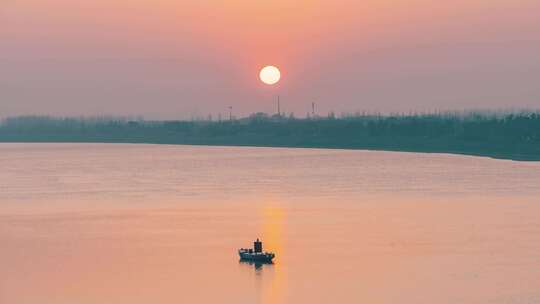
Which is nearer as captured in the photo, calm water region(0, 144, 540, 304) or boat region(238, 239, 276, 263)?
calm water region(0, 144, 540, 304)

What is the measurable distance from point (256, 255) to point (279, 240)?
5366mm

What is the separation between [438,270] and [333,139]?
414 ft

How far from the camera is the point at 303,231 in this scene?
4238 centimetres

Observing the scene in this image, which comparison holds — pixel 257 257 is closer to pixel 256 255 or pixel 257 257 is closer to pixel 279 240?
pixel 256 255

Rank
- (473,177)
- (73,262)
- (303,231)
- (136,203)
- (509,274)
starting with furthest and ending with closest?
(473,177), (136,203), (303,231), (73,262), (509,274)

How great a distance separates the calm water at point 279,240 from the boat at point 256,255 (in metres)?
0.33

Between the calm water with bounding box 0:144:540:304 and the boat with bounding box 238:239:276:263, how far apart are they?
1.09ft

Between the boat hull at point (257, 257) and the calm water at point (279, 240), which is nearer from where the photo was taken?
the calm water at point (279, 240)

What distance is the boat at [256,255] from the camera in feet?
115

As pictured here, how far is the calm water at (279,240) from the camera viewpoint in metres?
30.4

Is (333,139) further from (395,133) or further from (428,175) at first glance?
(428,175)

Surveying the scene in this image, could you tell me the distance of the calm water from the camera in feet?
99.7

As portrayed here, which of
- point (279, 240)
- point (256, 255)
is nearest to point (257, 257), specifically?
A: point (256, 255)

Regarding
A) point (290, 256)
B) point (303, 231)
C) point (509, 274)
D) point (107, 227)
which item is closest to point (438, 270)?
point (509, 274)
